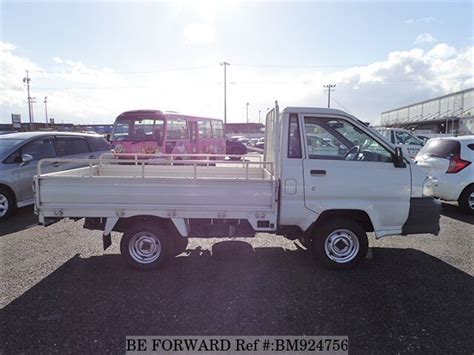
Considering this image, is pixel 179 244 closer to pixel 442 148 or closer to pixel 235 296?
pixel 235 296

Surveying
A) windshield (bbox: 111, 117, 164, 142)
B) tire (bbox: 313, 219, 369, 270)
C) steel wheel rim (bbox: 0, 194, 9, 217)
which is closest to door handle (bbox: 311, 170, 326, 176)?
tire (bbox: 313, 219, 369, 270)

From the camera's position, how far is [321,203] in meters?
3.87

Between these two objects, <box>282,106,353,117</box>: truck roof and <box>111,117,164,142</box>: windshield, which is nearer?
<box>282,106,353,117</box>: truck roof

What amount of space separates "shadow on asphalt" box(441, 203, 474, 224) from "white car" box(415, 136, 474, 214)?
165mm

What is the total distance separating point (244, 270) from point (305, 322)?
1249 millimetres

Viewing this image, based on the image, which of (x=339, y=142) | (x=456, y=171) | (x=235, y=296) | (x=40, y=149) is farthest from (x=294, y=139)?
(x=40, y=149)

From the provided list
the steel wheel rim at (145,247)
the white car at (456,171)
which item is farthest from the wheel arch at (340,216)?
the white car at (456,171)

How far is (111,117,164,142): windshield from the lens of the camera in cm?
959

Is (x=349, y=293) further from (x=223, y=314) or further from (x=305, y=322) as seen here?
(x=223, y=314)

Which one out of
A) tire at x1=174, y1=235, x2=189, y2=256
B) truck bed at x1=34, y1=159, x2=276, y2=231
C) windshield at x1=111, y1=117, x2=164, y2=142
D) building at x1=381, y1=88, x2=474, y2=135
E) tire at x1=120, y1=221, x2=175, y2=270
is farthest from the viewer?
building at x1=381, y1=88, x2=474, y2=135

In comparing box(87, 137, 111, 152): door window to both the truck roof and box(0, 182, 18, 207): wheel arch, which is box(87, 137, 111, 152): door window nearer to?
box(0, 182, 18, 207): wheel arch

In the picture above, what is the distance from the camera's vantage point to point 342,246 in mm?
4031

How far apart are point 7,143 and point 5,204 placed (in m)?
1.43

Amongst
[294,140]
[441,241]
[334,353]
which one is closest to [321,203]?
[294,140]
